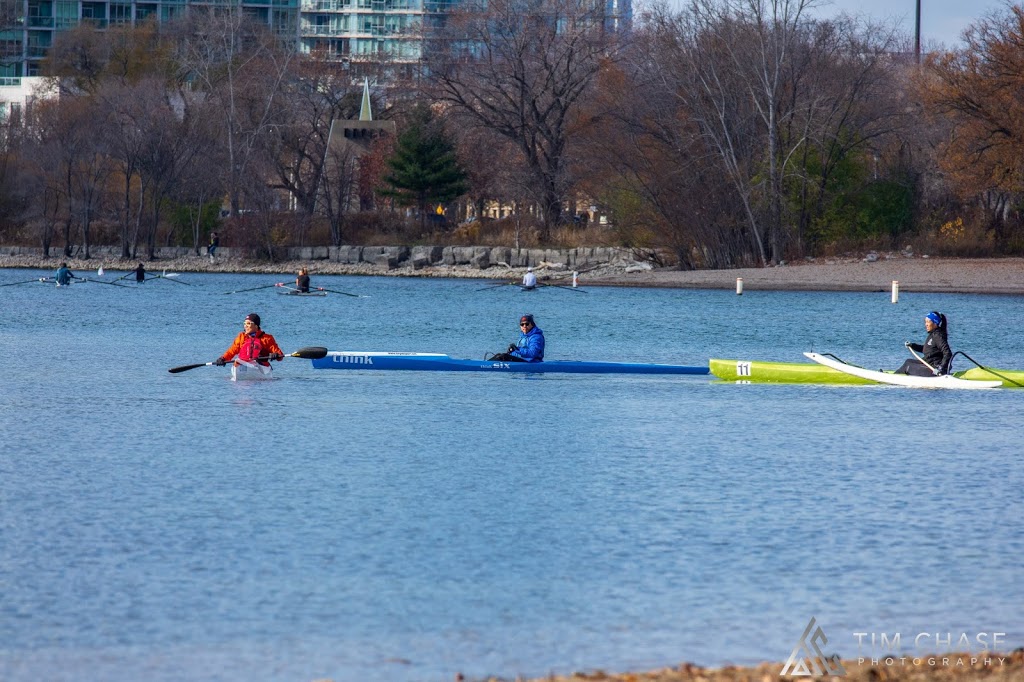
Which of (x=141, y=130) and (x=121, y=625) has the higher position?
(x=141, y=130)

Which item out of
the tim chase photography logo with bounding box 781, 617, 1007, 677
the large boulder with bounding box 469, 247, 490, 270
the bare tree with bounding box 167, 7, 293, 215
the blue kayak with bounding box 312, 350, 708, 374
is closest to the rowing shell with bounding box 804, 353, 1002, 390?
the blue kayak with bounding box 312, 350, 708, 374

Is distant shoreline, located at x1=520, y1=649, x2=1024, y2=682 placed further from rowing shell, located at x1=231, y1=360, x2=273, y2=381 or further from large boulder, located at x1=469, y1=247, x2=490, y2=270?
large boulder, located at x1=469, y1=247, x2=490, y2=270

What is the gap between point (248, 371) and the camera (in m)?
25.5

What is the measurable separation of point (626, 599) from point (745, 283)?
5503cm

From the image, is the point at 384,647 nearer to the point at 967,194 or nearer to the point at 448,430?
the point at 448,430

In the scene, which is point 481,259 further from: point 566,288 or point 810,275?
point 810,275

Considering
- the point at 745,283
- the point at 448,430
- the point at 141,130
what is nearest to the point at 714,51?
the point at 745,283

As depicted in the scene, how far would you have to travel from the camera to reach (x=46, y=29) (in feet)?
414

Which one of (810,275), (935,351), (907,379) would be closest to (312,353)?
(907,379)

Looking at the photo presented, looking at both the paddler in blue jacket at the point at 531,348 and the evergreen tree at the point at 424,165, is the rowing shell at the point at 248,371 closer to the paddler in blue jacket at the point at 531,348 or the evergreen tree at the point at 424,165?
the paddler in blue jacket at the point at 531,348

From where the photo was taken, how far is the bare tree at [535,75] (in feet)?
246

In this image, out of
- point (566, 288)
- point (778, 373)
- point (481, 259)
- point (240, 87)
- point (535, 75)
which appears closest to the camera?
point (778, 373)

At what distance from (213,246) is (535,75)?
2116 cm

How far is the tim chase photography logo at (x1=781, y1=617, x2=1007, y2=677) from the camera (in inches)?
305
